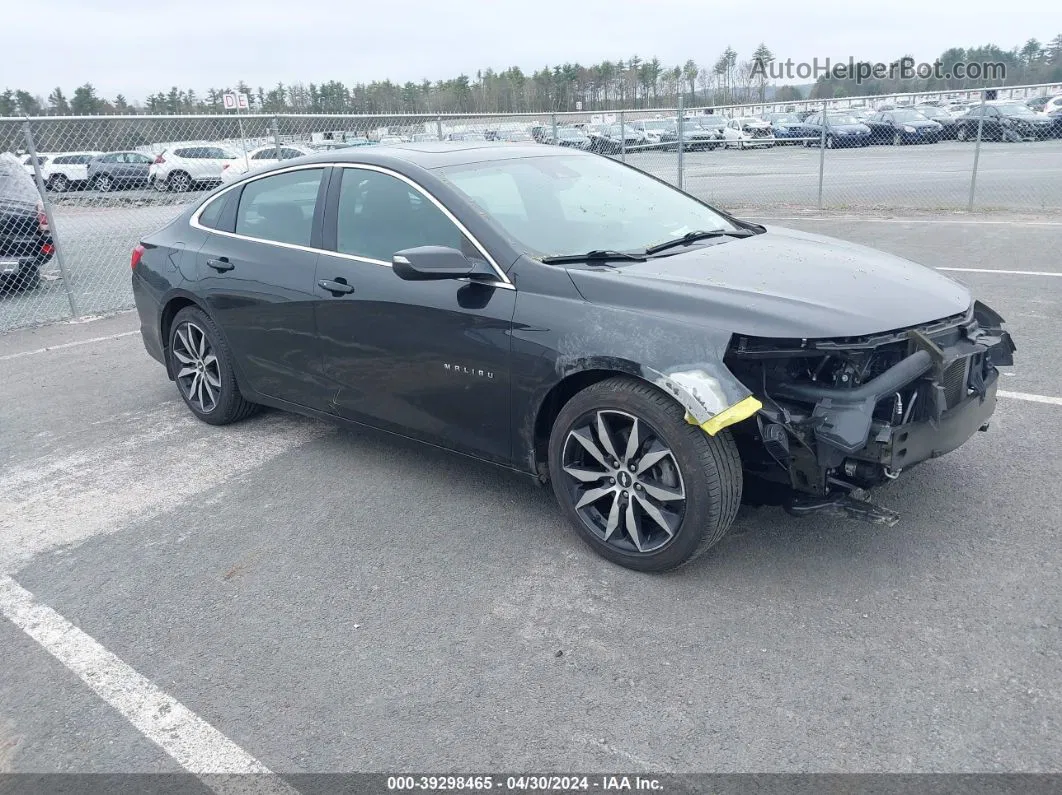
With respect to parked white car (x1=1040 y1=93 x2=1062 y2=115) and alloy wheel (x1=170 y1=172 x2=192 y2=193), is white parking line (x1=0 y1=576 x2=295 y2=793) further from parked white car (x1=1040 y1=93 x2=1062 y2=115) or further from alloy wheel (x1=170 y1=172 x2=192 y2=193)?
parked white car (x1=1040 y1=93 x2=1062 y2=115)

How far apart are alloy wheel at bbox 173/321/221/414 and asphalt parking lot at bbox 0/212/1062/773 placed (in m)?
0.58

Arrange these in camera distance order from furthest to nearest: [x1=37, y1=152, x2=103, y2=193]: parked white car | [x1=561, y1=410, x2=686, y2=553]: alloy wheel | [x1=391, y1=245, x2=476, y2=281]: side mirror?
[x1=37, y1=152, x2=103, y2=193]: parked white car
[x1=391, y1=245, x2=476, y2=281]: side mirror
[x1=561, y1=410, x2=686, y2=553]: alloy wheel

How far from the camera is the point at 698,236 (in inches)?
171

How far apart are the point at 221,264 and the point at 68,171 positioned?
5904mm

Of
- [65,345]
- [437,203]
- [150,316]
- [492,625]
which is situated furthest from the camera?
[65,345]

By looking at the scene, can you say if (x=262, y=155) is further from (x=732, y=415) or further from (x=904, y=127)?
(x=904, y=127)

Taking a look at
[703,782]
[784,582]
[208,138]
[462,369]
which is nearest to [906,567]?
[784,582]

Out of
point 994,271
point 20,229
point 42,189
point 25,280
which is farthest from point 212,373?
point 994,271

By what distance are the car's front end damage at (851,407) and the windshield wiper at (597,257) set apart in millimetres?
782

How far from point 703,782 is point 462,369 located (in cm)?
205

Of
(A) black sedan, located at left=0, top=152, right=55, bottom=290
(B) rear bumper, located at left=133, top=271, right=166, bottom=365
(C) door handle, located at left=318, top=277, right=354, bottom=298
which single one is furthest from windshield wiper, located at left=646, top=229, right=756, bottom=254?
(A) black sedan, located at left=0, top=152, right=55, bottom=290

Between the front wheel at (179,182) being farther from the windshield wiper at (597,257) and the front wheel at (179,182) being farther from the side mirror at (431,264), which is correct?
the windshield wiper at (597,257)

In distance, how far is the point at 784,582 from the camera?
3406 millimetres

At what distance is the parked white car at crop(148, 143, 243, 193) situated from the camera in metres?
10.6
